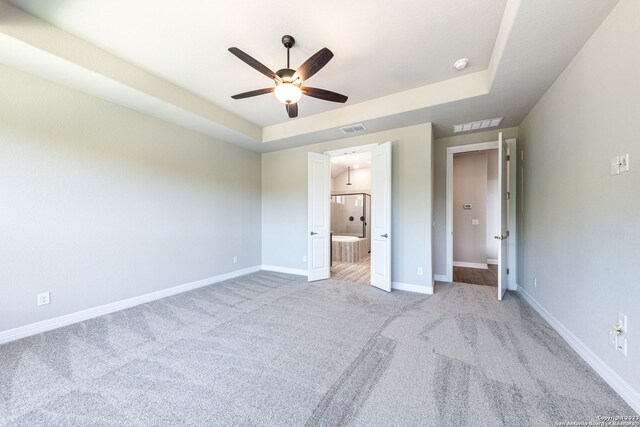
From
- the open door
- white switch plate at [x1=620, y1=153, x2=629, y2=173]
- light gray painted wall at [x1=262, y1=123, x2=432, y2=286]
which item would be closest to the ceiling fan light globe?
light gray painted wall at [x1=262, y1=123, x2=432, y2=286]

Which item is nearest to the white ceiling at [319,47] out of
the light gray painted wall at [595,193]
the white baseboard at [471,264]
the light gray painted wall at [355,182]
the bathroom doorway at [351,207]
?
the light gray painted wall at [595,193]

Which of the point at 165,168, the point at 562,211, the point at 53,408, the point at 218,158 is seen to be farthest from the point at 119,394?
Answer: the point at 562,211

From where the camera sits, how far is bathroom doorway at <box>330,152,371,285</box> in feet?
Result: 20.9

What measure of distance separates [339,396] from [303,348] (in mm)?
642

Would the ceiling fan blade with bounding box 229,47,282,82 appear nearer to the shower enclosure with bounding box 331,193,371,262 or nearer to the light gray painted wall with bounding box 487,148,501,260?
the light gray painted wall with bounding box 487,148,501,260

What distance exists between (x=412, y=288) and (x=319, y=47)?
140 inches

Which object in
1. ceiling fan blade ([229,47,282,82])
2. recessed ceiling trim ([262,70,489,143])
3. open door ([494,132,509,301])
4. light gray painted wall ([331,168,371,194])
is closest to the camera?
ceiling fan blade ([229,47,282,82])

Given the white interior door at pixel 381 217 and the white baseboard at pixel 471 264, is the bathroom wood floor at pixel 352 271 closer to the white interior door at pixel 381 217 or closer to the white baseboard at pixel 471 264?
the white interior door at pixel 381 217

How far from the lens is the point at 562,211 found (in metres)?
2.37

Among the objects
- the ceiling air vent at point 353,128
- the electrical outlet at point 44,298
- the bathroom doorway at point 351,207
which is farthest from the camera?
the bathroom doorway at point 351,207

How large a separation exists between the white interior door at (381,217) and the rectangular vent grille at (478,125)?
1212mm

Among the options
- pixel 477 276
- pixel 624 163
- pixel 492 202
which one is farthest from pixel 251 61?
pixel 492 202

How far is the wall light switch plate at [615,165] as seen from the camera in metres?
1.62

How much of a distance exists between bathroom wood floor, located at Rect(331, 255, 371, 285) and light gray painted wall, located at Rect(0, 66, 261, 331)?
2.39 m
